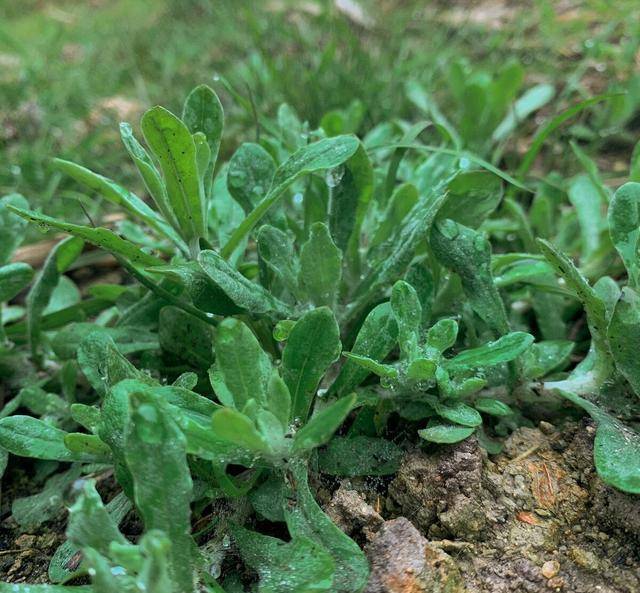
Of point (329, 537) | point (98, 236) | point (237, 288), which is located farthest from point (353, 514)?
point (98, 236)

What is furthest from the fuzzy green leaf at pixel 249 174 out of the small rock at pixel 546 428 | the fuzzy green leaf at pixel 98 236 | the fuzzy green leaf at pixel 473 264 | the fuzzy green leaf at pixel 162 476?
the small rock at pixel 546 428

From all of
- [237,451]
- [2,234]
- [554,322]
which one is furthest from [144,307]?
[554,322]

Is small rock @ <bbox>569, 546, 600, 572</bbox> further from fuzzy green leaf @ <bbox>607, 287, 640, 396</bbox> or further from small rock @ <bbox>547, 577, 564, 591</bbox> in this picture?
fuzzy green leaf @ <bbox>607, 287, 640, 396</bbox>

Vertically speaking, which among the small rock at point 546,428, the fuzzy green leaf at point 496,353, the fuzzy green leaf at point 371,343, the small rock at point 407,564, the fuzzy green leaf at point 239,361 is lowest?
the small rock at point 546,428

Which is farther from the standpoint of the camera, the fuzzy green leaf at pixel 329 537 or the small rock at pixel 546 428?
the small rock at pixel 546 428

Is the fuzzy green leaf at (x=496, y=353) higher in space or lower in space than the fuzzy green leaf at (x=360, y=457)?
higher

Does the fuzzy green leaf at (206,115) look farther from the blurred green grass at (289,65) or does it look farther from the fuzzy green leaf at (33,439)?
the blurred green grass at (289,65)

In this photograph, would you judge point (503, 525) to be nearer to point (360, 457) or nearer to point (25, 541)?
point (360, 457)
